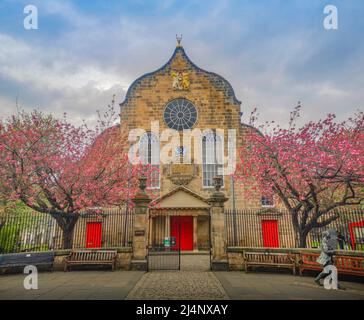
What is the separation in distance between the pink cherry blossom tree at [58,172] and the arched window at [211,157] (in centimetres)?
782

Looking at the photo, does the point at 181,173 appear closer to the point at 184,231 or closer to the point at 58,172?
the point at 184,231

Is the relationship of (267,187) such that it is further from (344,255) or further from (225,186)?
(225,186)

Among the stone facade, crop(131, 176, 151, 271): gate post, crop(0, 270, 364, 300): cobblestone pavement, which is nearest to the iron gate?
the stone facade

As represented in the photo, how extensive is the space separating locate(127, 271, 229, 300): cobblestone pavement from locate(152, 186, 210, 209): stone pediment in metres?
8.82

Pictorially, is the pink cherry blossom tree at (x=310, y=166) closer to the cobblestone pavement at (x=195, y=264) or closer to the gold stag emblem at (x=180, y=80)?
the cobblestone pavement at (x=195, y=264)

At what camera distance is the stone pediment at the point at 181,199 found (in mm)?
18672

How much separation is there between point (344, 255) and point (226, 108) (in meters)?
15.0

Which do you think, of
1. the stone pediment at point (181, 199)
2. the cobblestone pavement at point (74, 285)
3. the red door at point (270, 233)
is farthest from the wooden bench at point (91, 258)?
the red door at point (270, 233)

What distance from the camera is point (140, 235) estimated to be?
36.3ft

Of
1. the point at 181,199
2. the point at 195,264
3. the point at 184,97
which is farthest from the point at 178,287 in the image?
the point at 184,97

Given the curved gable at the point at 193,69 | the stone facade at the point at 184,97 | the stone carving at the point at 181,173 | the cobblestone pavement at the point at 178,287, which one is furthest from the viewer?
the curved gable at the point at 193,69

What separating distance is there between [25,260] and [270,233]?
15892 millimetres

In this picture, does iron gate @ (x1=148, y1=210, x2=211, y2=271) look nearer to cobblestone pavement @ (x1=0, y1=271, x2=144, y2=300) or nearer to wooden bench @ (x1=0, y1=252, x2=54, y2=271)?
wooden bench @ (x1=0, y1=252, x2=54, y2=271)
